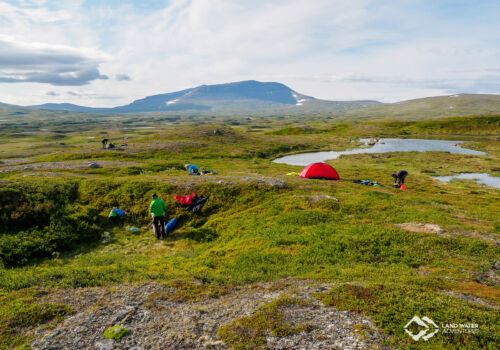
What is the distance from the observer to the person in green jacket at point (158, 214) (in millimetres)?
19094

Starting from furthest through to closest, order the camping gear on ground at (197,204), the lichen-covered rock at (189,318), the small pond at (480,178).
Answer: the small pond at (480,178) → the camping gear on ground at (197,204) → the lichen-covered rock at (189,318)

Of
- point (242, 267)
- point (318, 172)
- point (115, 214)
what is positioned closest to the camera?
point (242, 267)

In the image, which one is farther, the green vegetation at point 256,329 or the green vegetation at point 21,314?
the green vegetation at point 21,314

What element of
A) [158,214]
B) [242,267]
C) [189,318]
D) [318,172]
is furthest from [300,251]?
[318,172]

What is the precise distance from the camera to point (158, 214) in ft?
63.9

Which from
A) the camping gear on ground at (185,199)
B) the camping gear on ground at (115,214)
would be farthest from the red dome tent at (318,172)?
the camping gear on ground at (115,214)

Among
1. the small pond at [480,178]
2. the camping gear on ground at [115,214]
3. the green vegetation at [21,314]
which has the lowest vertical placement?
the small pond at [480,178]

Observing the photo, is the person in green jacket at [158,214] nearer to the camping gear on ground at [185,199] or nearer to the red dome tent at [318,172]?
the camping gear on ground at [185,199]

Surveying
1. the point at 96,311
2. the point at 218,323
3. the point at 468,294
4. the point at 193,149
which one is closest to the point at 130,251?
the point at 96,311

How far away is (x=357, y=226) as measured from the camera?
1812cm

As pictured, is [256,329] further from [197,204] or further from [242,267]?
[197,204]

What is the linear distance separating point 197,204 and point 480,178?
57.8 metres

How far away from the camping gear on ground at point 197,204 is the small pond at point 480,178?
162 ft

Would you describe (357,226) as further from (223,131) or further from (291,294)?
(223,131)
